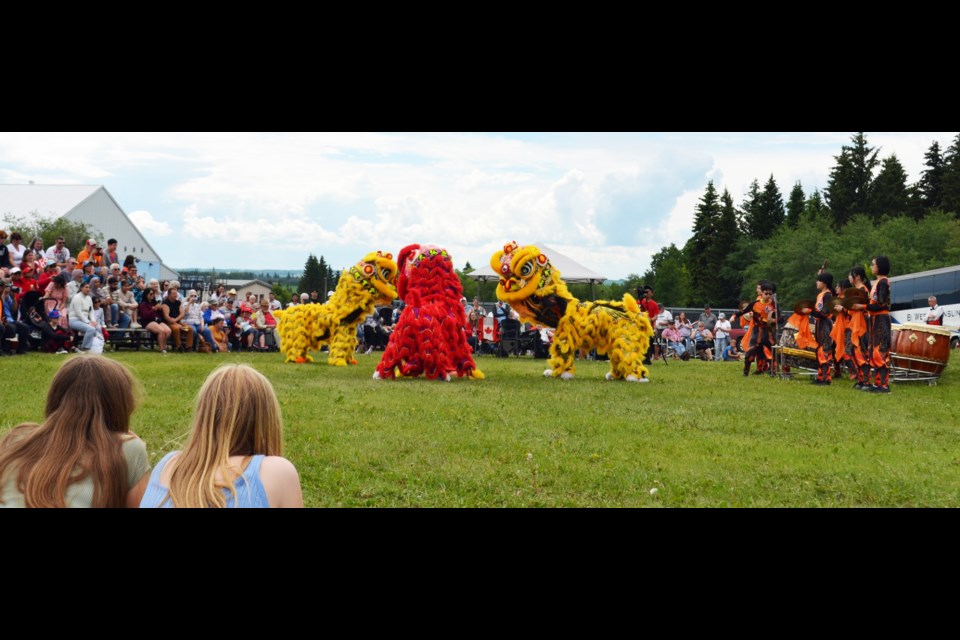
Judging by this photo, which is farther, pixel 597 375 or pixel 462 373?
pixel 597 375

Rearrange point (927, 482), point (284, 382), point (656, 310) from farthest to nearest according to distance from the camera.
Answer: point (656, 310)
point (284, 382)
point (927, 482)

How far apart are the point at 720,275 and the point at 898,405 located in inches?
2088

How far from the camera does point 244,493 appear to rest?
3072 mm

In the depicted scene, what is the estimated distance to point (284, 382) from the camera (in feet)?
43.0

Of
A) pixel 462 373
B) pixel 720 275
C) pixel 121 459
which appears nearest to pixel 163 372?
pixel 462 373

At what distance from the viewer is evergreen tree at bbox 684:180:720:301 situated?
6531cm

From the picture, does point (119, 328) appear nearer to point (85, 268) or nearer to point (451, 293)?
point (85, 268)

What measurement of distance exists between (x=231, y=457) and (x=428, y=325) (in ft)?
36.9

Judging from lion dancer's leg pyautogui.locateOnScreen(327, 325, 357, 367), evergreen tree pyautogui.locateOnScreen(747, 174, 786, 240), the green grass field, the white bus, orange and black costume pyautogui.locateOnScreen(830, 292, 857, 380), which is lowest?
the green grass field

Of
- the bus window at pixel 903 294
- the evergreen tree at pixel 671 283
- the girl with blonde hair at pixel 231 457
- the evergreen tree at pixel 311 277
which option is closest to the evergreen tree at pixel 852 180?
the evergreen tree at pixel 671 283

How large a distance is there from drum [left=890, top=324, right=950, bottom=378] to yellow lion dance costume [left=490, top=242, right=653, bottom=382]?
198 inches

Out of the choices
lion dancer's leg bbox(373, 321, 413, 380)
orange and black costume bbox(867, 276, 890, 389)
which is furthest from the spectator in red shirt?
lion dancer's leg bbox(373, 321, 413, 380)

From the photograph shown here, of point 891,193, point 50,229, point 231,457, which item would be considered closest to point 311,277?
point 50,229

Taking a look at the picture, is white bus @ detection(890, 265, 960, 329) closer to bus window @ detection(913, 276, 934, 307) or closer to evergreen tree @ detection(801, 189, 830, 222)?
bus window @ detection(913, 276, 934, 307)
